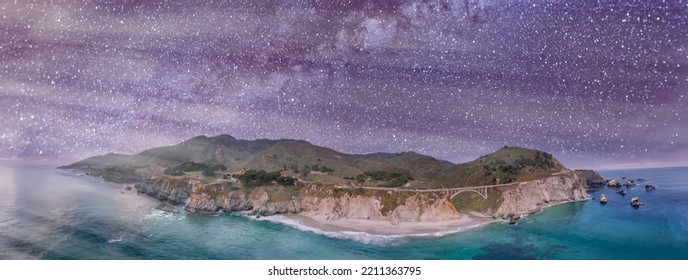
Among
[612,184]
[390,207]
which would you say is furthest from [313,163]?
[612,184]

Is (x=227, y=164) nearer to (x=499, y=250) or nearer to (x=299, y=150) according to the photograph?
(x=299, y=150)

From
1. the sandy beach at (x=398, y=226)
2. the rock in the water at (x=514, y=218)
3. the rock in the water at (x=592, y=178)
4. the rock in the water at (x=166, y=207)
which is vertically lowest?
the sandy beach at (x=398, y=226)

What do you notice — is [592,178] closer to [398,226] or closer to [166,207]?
[398,226]

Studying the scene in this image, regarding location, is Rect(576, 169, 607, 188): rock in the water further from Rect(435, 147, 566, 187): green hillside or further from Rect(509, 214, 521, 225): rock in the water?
Rect(509, 214, 521, 225): rock in the water

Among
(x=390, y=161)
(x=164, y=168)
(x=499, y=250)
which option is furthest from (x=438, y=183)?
(x=164, y=168)

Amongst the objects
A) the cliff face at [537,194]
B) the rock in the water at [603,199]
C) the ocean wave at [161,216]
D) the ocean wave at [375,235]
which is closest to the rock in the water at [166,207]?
the ocean wave at [161,216]

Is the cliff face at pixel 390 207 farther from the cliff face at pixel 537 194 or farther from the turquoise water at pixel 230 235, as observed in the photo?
the cliff face at pixel 537 194
